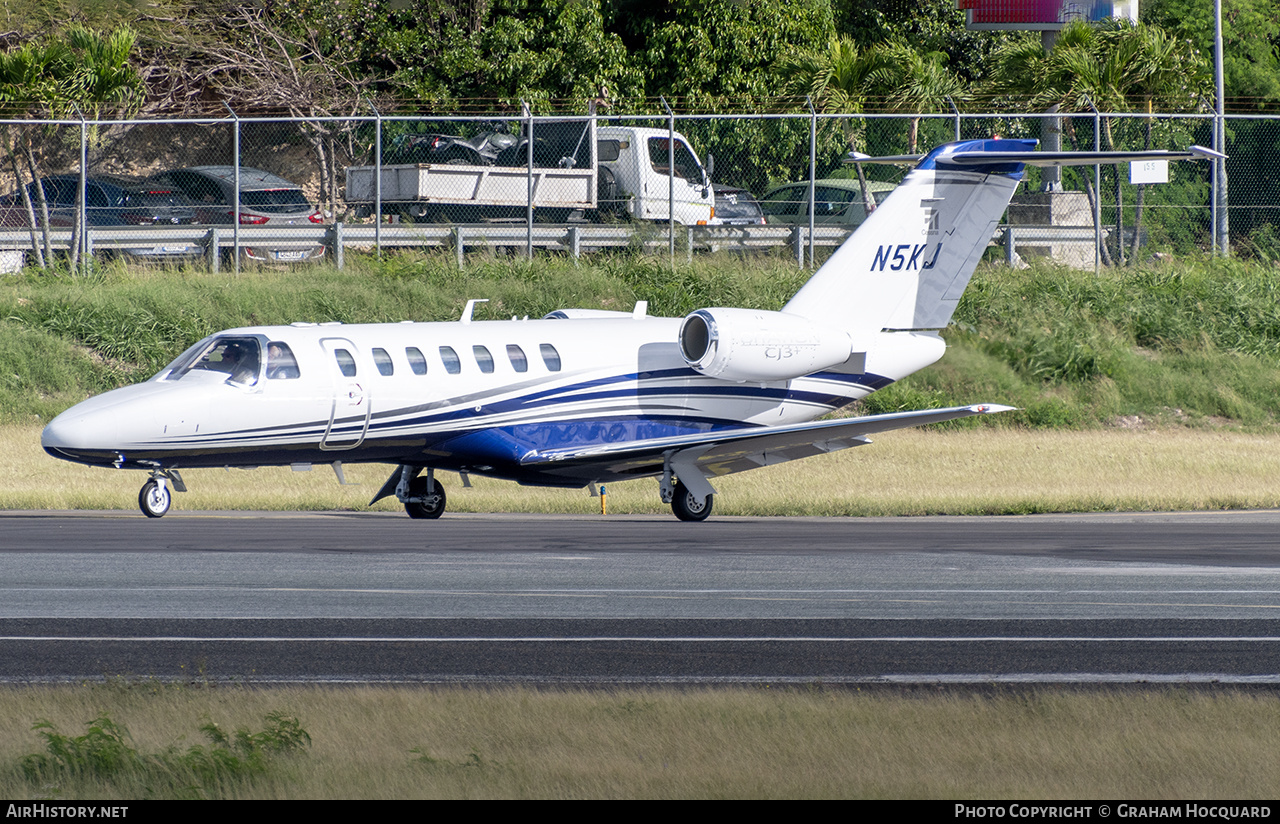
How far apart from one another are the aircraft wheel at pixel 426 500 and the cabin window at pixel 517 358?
2.25 m

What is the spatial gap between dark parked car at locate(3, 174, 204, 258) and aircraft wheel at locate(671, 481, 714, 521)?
16.1 meters

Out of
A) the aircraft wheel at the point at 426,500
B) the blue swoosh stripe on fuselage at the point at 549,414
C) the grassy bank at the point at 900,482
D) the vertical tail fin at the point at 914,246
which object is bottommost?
the grassy bank at the point at 900,482

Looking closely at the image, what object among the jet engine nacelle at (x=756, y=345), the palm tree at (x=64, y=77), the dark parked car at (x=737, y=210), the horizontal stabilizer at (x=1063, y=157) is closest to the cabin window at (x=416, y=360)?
the jet engine nacelle at (x=756, y=345)

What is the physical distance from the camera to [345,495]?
965 inches

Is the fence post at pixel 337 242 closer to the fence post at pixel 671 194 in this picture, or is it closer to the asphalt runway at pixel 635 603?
the fence post at pixel 671 194

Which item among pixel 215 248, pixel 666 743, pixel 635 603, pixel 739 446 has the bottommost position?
pixel 635 603

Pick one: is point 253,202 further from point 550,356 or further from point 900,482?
point 900,482

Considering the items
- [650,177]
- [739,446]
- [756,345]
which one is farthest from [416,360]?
[650,177]

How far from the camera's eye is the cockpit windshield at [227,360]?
62.4 ft

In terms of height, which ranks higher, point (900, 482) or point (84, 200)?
point (84, 200)

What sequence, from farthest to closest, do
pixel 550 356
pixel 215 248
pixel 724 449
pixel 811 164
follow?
1. pixel 215 248
2. pixel 811 164
3. pixel 550 356
4. pixel 724 449

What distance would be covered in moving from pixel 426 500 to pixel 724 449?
419cm

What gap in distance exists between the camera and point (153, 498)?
19.9 meters

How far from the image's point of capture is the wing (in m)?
20.1
